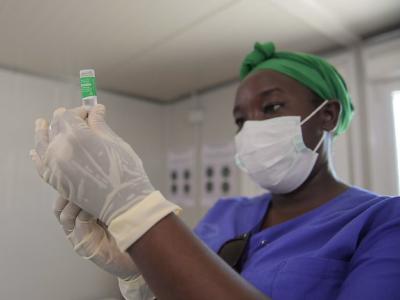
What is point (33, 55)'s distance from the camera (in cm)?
81

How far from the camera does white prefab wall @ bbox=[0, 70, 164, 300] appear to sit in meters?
0.68

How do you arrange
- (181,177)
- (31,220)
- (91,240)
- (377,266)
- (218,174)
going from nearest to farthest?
(377,266) → (91,240) → (31,220) → (181,177) → (218,174)

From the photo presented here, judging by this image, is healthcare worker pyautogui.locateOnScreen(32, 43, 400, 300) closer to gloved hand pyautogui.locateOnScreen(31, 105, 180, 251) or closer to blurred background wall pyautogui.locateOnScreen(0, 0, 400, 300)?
gloved hand pyautogui.locateOnScreen(31, 105, 180, 251)

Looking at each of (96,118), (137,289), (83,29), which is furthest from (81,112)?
(83,29)

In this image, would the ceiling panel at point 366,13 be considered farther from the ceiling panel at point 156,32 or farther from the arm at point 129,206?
the arm at point 129,206

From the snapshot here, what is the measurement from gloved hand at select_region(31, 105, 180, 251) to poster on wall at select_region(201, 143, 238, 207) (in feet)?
3.23

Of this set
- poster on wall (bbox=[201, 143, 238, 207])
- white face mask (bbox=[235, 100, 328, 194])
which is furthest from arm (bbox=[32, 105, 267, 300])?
poster on wall (bbox=[201, 143, 238, 207])

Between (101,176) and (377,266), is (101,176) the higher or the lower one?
the higher one

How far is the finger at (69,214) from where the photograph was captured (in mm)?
540

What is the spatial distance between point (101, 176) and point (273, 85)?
1.55ft

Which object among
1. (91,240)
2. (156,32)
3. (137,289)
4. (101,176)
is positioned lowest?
(137,289)

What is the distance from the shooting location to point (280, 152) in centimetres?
74

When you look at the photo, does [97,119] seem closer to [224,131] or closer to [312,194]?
[312,194]

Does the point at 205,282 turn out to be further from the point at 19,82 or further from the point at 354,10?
the point at 354,10
